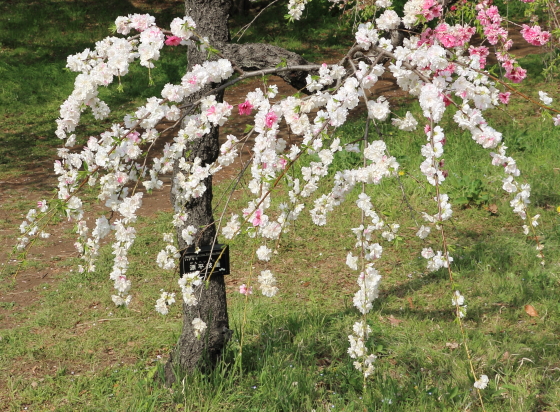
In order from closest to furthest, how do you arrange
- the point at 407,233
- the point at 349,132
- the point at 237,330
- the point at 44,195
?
the point at 237,330, the point at 407,233, the point at 44,195, the point at 349,132

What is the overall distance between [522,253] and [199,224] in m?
2.85

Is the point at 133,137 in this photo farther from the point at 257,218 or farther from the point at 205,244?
the point at 205,244

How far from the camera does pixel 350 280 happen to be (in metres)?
4.86

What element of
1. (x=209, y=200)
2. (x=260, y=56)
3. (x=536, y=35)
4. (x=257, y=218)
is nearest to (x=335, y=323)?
(x=209, y=200)

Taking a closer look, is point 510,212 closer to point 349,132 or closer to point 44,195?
point 349,132

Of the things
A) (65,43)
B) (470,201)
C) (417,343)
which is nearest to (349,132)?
(470,201)

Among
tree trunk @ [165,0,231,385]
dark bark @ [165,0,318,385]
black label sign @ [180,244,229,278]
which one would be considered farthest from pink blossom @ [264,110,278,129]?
black label sign @ [180,244,229,278]

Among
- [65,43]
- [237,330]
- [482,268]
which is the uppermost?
[237,330]

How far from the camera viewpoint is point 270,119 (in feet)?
8.54

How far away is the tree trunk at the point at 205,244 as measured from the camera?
10.7 feet

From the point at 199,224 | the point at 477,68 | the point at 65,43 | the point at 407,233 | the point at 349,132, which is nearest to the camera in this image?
the point at 477,68

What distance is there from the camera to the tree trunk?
326 centimetres

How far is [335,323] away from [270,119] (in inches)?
75.6

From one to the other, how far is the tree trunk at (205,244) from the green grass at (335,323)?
98 millimetres
